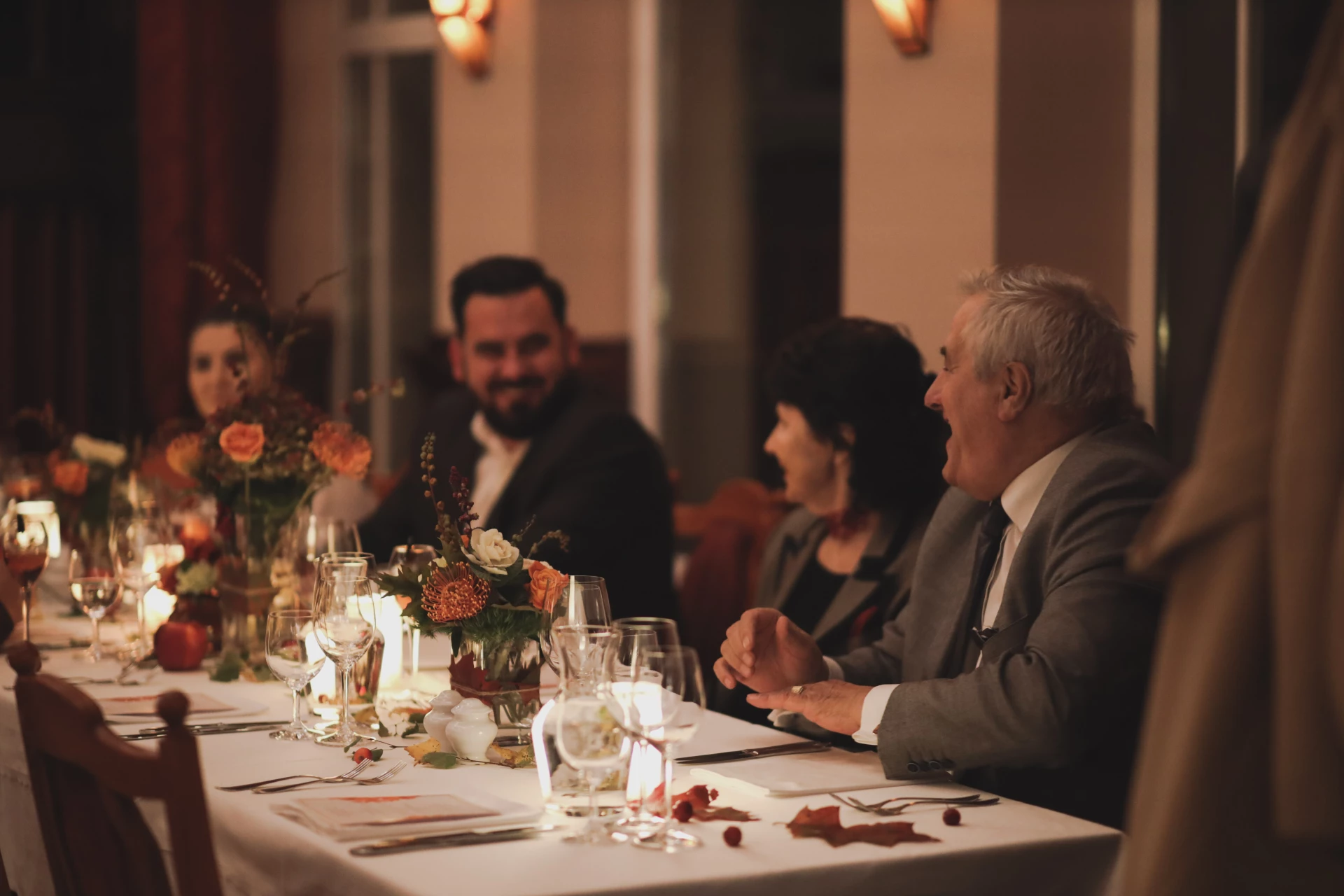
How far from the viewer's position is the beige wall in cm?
411

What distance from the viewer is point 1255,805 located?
1.14 meters

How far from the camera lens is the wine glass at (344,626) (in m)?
2.09

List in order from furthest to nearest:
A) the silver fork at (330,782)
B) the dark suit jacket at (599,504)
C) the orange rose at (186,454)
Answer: the dark suit jacket at (599,504)
the orange rose at (186,454)
the silver fork at (330,782)

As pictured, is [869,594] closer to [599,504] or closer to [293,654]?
[599,504]

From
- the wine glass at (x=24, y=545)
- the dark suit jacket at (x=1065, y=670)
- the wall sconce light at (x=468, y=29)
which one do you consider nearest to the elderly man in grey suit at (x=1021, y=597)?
the dark suit jacket at (x=1065, y=670)

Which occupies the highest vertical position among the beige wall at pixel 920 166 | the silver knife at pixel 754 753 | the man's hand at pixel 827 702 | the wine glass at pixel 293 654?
the beige wall at pixel 920 166

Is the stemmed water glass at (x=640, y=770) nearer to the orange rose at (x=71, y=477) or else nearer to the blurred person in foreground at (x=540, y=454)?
the blurred person in foreground at (x=540, y=454)

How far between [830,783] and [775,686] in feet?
1.28

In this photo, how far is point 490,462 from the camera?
162 inches

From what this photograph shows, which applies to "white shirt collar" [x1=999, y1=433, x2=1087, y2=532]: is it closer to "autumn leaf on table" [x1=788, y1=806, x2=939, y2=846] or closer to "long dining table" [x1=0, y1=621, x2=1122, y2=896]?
"long dining table" [x1=0, y1=621, x2=1122, y2=896]

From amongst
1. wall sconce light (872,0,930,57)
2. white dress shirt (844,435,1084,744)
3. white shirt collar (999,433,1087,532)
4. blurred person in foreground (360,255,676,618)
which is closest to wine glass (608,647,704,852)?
white dress shirt (844,435,1084,744)

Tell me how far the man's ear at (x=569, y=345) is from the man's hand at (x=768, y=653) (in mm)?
1886

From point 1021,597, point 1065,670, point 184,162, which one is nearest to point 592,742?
point 1065,670

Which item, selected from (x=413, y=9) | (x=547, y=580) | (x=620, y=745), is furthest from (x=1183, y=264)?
(x=413, y=9)
